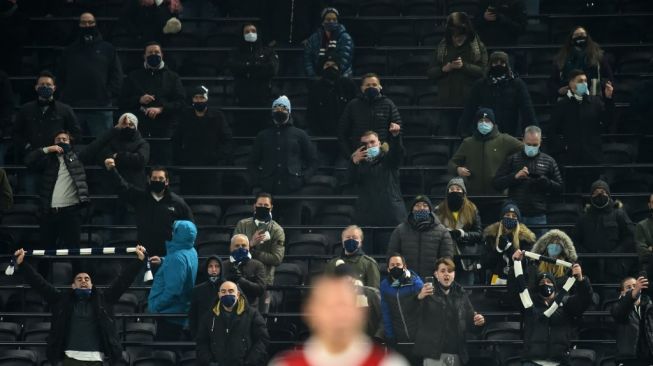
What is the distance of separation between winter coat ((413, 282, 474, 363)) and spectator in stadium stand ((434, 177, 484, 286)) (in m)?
1.18

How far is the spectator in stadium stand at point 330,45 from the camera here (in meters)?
19.7

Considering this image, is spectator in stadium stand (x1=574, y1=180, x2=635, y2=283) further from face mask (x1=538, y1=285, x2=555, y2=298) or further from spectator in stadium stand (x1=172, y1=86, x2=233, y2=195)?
spectator in stadium stand (x1=172, y1=86, x2=233, y2=195)

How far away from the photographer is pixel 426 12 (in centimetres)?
2234

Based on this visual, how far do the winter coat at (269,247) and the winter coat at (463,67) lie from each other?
3.45 meters

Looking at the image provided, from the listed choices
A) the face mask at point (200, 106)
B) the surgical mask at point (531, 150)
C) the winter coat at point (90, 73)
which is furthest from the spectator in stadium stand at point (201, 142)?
the surgical mask at point (531, 150)

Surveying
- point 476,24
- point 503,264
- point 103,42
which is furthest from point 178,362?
point 476,24

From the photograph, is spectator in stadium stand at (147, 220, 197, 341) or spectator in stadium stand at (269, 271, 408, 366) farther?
spectator in stadium stand at (147, 220, 197, 341)

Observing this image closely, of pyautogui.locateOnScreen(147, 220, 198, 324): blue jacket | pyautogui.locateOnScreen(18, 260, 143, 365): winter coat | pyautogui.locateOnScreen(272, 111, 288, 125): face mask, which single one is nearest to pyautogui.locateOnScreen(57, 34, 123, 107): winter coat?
pyautogui.locateOnScreen(272, 111, 288, 125): face mask

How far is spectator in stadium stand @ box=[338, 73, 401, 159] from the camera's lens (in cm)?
1844

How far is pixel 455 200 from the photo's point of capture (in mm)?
17328

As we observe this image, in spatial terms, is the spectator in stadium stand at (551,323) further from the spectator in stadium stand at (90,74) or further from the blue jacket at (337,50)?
the spectator in stadium stand at (90,74)

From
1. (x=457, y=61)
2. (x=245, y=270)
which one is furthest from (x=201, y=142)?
(x=457, y=61)

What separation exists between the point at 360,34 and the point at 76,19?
12.7ft

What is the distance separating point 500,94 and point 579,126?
95cm
